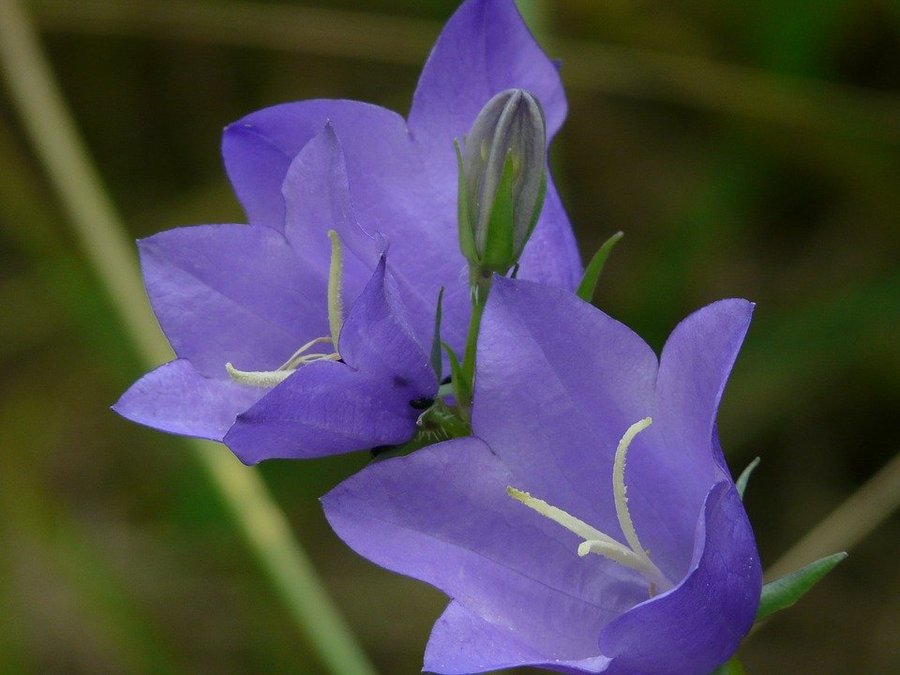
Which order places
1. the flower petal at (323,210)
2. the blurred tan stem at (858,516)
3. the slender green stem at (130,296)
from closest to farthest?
1. the flower petal at (323,210)
2. the slender green stem at (130,296)
3. the blurred tan stem at (858,516)

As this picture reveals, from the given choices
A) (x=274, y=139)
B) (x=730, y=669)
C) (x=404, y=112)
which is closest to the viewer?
(x=730, y=669)

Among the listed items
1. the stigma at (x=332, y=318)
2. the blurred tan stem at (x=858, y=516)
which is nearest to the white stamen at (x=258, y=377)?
the stigma at (x=332, y=318)

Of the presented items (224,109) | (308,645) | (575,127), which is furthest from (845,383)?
(224,109)

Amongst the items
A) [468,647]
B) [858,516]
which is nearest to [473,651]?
[468,647]

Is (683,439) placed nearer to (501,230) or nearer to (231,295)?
(501,230)

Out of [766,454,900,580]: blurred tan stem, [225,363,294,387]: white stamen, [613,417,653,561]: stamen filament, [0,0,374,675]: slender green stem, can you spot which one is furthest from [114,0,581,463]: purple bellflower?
[766,454,900,580]: blurred tan stem

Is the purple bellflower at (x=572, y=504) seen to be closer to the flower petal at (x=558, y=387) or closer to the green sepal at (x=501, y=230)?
the flower petal at (x=558, y=387)

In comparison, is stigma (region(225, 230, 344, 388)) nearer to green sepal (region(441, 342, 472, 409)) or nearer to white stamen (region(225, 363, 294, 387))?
white stamen (region(225, 363, 294, 387))
